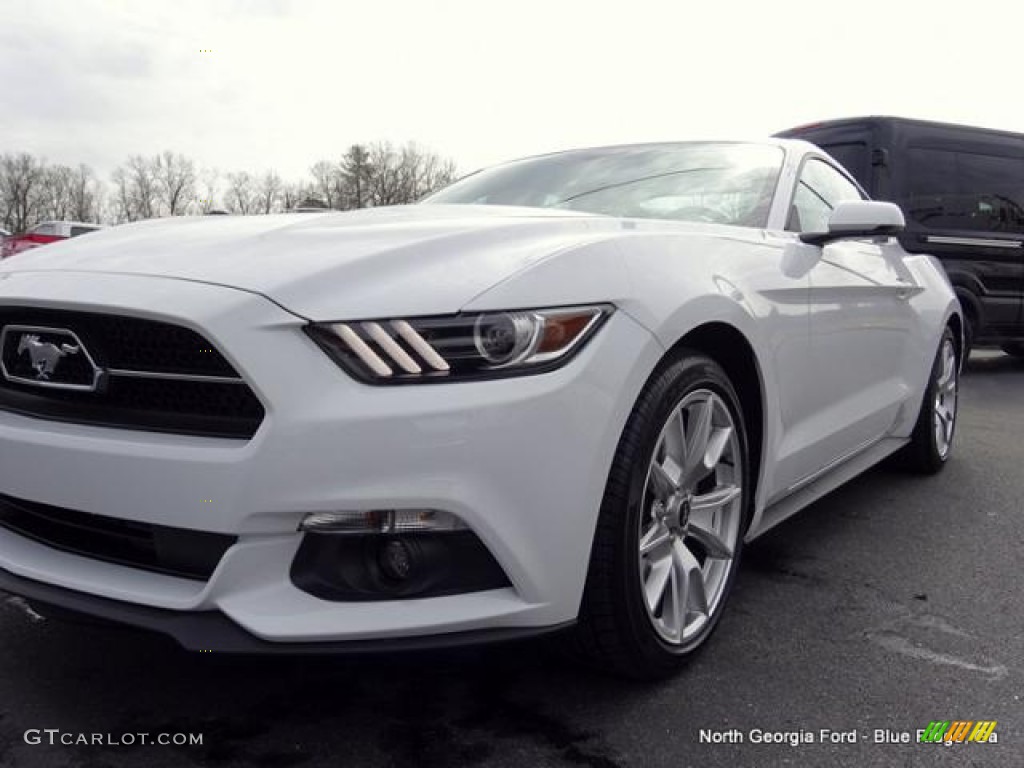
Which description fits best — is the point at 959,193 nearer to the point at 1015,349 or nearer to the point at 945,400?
the point at 1015,349

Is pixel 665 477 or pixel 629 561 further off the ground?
pixel 665 477

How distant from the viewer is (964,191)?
291 inches

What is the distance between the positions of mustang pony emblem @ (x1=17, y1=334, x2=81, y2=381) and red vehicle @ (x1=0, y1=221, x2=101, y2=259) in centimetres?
1166

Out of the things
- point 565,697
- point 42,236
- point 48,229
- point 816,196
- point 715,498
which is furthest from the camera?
point 48,229

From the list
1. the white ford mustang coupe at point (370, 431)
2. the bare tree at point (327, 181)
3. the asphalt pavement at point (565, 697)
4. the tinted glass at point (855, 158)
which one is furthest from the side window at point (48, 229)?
the bare tree at point (327, 181)

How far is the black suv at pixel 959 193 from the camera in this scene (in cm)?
702

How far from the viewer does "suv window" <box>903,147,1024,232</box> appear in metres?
7.13

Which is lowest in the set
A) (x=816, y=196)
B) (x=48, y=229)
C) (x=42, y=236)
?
(x=48, y=229)

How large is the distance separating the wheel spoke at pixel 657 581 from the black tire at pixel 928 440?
240 cm

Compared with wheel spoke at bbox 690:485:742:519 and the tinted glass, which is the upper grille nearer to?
wheel spoke at bbox 690:485:742:519

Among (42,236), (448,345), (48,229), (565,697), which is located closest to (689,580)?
(565,697)

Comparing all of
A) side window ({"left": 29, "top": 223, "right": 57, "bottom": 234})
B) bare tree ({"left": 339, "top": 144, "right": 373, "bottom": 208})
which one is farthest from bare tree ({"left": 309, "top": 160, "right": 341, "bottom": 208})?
side window ({"left": 29, "top": 223, "right": 57, "bottom": 234})

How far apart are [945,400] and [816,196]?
165 cm

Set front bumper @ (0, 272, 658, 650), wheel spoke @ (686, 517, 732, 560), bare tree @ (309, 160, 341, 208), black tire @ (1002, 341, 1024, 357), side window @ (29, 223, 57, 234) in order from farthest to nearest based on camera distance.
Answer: bare tree @ (309, 160, 341, 208) < side window @ (29, 223, 57, 234) < black tire @ (1002, 341, 1024, 357) < wheel spoke @ (686, 517, 732, 560) < front bumper @ (0, 272, 658, 650)
